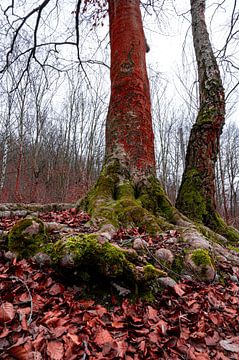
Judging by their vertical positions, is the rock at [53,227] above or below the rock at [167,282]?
above

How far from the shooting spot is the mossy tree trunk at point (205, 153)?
4.02 meters

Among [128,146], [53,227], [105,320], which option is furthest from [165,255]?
[128,146]

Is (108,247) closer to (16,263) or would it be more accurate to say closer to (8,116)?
(16,263)

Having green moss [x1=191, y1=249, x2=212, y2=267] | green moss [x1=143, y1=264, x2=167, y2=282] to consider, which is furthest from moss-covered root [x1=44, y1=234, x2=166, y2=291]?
green moss [x1=191, y1=249, x2=212, y2=267]

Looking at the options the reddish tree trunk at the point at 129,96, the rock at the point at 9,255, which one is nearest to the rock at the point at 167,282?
the rock at the point at 9,255

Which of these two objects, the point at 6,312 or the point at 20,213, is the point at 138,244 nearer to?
the point at 6,312

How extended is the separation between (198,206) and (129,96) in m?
2.15

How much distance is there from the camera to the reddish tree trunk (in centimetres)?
356

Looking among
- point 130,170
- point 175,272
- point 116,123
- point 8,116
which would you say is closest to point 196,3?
A: point 116,123

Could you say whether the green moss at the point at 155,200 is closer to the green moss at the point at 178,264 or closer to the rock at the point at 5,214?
the green moss at the point at 178,264

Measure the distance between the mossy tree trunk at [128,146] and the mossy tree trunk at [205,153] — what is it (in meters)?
0.89

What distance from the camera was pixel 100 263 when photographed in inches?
67.1

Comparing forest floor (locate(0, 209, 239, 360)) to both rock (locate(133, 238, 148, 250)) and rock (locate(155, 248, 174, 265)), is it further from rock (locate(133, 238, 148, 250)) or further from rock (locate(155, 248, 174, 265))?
rock (locate(133, 238, 148, 250))

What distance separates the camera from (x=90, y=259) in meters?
1.72
